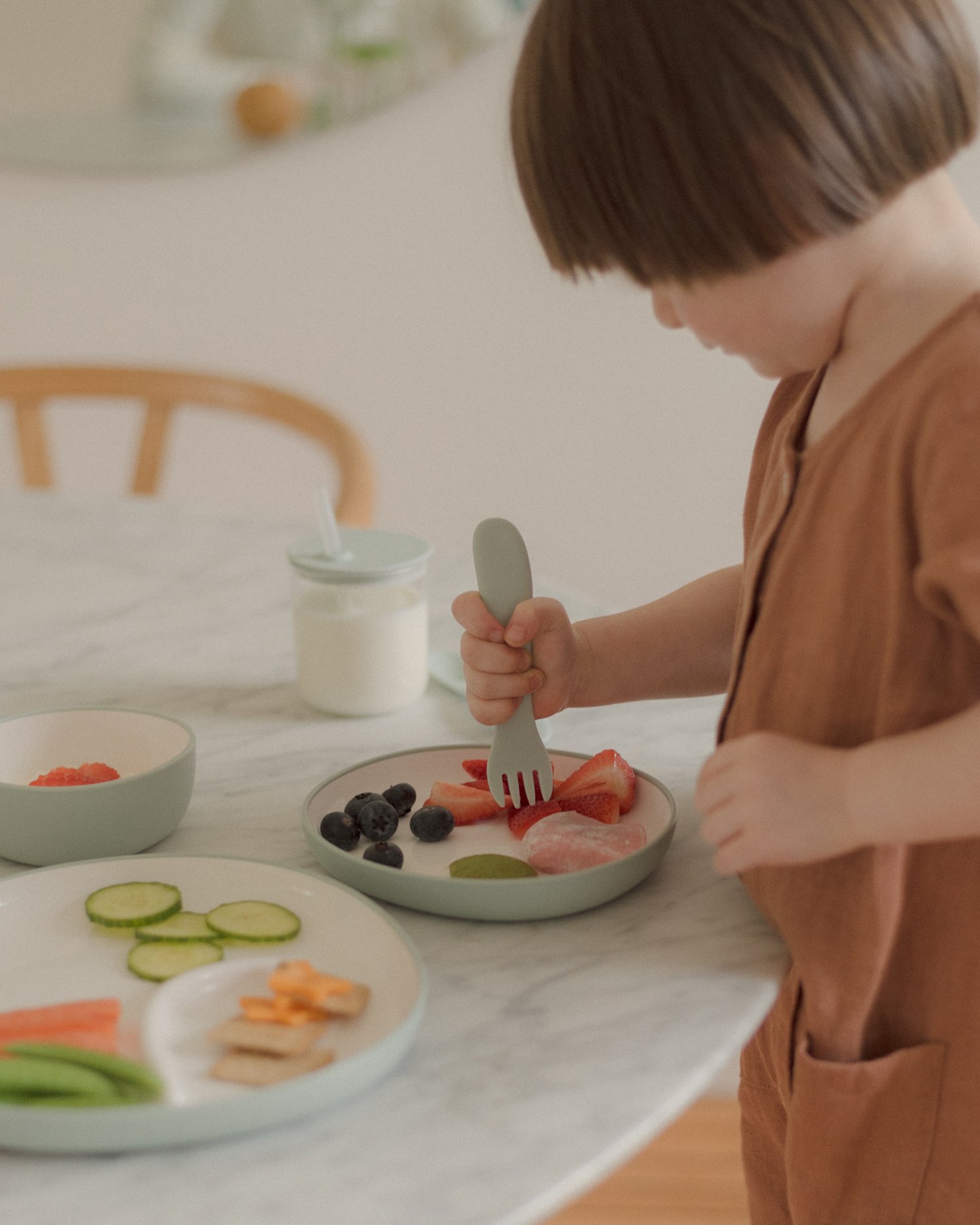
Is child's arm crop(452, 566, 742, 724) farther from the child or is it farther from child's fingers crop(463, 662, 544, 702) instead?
the child

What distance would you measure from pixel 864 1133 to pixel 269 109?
2.16 m

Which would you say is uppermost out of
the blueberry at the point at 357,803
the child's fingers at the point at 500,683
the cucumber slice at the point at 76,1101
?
the child's fingers at the point at 500,683

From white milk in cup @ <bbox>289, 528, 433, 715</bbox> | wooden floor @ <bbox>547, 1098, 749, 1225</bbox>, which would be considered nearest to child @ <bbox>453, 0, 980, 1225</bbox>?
white milk in cup @ <bbox>289, 528, 433, 715</bbox>

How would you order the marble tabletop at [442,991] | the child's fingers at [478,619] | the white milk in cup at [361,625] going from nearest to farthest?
the marble tabletop at [442,991] < the child's fingers at [478,619] < the white milk in cup at [361,625]

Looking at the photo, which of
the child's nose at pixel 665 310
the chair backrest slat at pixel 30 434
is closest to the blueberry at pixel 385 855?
the child's nose at pixel 665 310

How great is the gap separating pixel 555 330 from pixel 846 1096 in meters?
1.96

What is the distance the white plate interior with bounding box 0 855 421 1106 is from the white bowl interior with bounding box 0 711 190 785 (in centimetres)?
14

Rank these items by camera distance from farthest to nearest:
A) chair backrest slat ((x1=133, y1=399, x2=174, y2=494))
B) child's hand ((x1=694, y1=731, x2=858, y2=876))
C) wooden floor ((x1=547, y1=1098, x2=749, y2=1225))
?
chair backrest slat ((x1=133, y1=399, x2=174, y2=494))
wooden floor ((x1=547, y1=1098, x2=749, y2=1225))
child's hand ((x1=694, y1=731, x2=858, y2=876))

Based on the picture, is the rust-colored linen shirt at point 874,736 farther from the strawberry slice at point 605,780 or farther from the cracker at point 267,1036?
the cracker at point 267,1036

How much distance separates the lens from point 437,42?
235cm

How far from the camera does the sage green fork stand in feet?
2.71

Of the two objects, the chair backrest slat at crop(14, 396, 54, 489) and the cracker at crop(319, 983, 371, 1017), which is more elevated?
the chair backrest slat at crop(14, 396, 54, 489)

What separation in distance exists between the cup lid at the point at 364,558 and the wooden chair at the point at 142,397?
83cm

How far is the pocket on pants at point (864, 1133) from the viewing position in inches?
28.3
